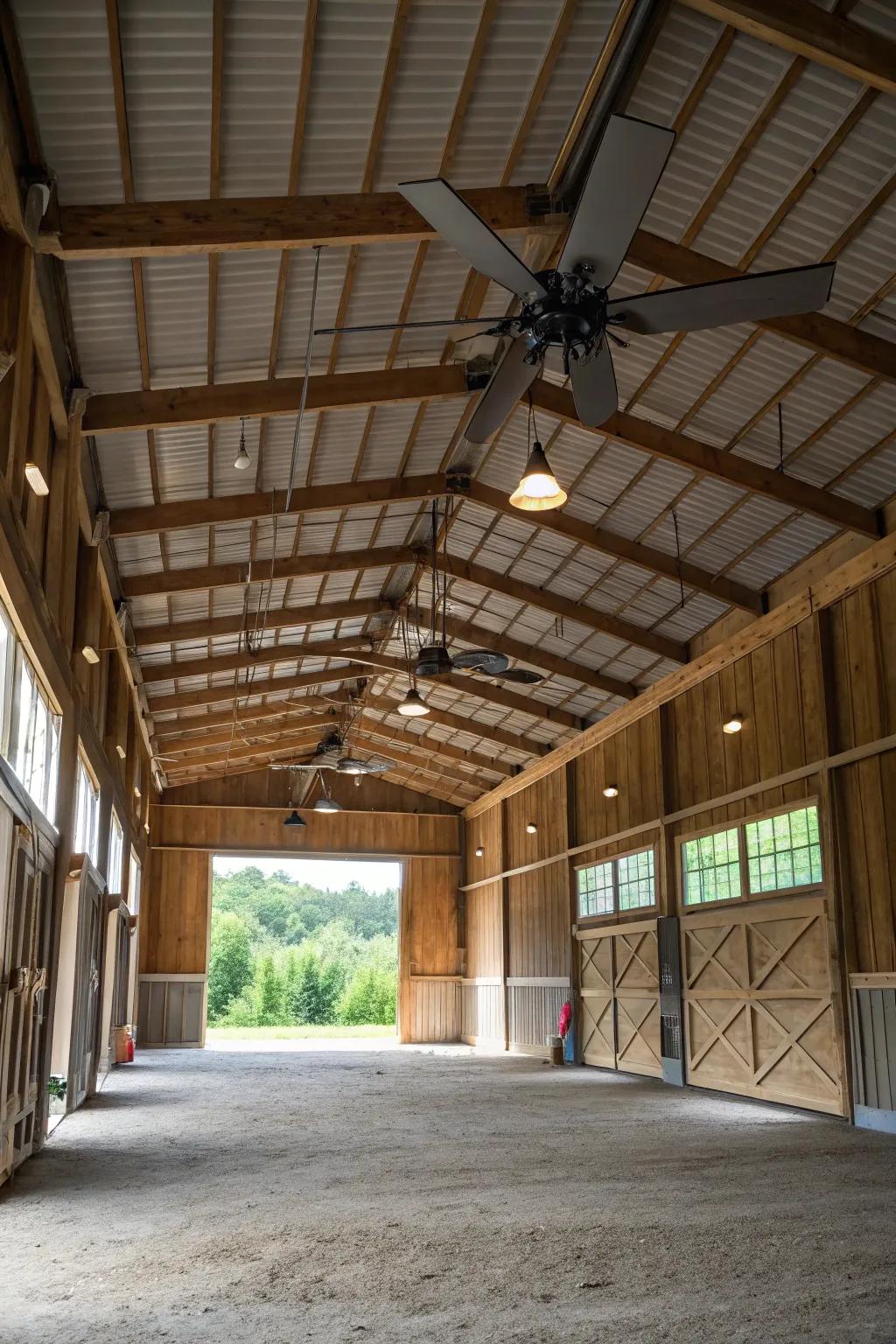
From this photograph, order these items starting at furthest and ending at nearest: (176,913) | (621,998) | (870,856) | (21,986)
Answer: (176,913) < (621,998) < (870,856) < (21,986)

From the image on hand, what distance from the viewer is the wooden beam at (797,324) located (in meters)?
7.19

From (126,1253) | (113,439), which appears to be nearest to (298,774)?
(113,439)

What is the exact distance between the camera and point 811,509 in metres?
9.29

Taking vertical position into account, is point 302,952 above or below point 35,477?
below

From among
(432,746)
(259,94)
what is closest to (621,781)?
(432,746)

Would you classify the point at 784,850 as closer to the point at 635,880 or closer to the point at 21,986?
the point at 635,880

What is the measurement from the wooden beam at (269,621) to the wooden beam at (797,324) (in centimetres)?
776

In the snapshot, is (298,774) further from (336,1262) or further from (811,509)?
(336,1262)

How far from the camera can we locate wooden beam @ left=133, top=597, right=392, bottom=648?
13.3m

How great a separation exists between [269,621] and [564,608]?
3.75 m

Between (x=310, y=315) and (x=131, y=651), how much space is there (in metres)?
6.90

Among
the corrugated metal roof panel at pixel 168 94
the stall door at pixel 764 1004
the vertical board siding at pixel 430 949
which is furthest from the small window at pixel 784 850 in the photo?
the vertical board siding at pixel 430 949

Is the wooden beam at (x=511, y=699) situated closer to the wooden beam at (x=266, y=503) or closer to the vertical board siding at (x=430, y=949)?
the wooden beam at (x=266, y=503)

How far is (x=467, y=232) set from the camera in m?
4.47
